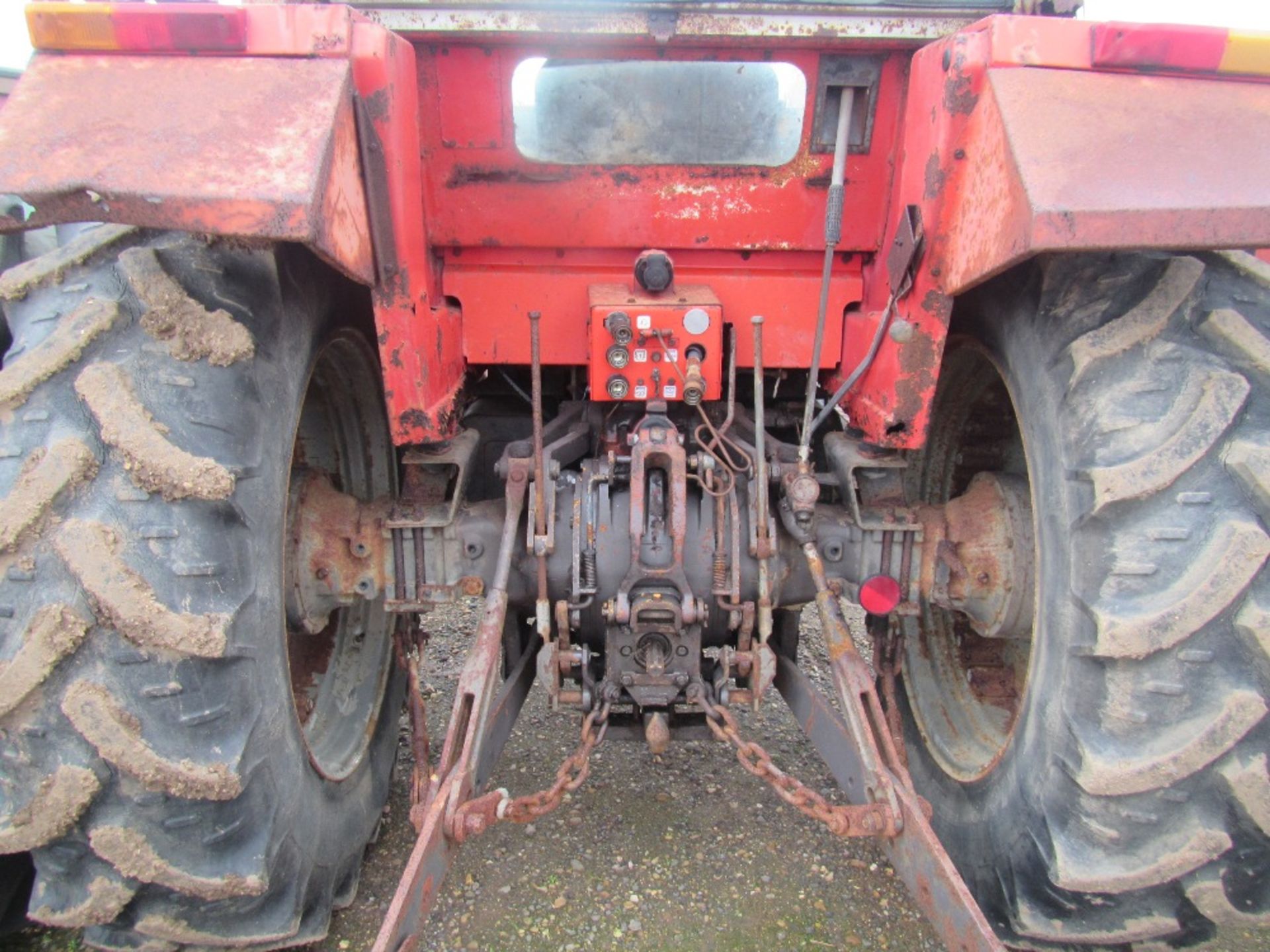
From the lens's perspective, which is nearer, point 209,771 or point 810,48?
point 209,771

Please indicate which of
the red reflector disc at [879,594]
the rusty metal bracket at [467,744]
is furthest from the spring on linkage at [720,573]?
the rusty metal bracket at [467,744]

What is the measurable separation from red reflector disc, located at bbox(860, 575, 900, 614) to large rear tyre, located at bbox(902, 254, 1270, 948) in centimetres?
49

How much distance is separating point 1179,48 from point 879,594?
1.28 meters

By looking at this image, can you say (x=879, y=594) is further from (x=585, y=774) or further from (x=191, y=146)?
(x=191, y=146)

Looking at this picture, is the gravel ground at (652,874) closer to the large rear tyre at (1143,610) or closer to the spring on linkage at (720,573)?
the large rear tyre at (1143,610)

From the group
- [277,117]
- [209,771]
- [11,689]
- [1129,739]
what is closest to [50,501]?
[11,689]

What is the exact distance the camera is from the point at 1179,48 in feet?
5.19

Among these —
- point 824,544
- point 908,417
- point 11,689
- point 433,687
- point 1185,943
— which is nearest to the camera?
point 11,689

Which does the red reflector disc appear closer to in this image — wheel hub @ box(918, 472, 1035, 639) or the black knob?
wheel hub @ box(918, 472, 1035, 639)

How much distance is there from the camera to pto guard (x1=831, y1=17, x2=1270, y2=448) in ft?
4.60

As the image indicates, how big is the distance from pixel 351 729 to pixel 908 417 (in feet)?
5.59

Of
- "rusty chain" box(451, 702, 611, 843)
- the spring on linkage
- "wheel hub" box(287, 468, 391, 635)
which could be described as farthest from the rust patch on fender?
"wheel hub" box(287, 468, 391, 635)

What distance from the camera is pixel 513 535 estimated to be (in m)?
2.15

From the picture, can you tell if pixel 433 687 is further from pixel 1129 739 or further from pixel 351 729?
pixel 1129 739
